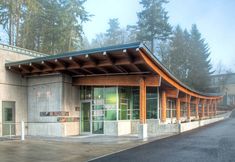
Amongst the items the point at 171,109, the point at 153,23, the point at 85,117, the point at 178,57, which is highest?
the point at 153,23

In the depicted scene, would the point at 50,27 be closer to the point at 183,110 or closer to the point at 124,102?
the point at 183,110

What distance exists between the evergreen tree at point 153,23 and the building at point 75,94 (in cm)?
2974

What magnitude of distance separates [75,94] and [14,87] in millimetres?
4217

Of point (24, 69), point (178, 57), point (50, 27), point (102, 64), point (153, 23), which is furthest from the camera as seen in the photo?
point (178, 57)

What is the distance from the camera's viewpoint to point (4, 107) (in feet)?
66.4

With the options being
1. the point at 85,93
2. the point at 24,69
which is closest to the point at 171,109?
the point at 85,93

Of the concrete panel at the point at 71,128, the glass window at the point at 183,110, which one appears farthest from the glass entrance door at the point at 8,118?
the glass window at the point at 183,110

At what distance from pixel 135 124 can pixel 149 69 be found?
574cm

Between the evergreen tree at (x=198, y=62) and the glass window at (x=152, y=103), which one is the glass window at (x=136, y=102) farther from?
the evergreen tree at (x=198, y=62)

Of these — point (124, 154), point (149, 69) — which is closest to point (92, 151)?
point (124, 154)

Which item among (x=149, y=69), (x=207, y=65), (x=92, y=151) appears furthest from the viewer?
(x=207, y=65)

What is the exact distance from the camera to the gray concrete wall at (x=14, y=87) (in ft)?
66.3

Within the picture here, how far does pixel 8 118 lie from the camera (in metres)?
20.5

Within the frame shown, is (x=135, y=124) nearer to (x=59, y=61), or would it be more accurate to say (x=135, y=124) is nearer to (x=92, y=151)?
(x=59, y=61)
